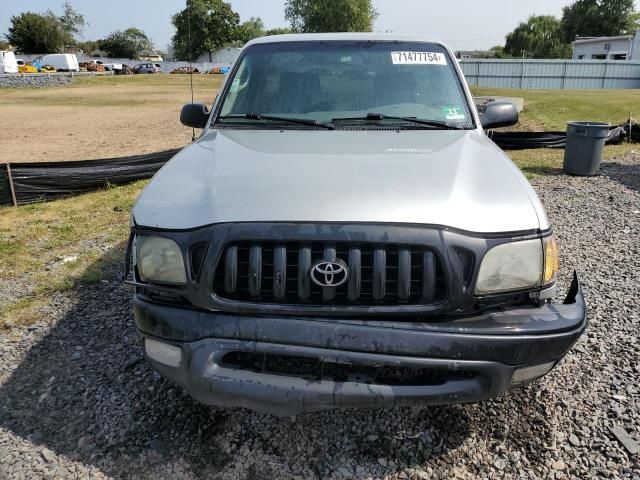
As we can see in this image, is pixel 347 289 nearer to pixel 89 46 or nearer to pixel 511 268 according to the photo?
pixel 511 268

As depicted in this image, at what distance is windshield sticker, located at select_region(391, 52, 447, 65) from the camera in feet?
11.5

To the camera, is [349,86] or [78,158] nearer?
[349,86]

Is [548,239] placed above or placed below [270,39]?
below

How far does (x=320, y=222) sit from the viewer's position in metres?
1.95

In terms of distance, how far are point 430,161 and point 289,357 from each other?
1159mm

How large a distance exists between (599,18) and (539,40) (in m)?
8.26

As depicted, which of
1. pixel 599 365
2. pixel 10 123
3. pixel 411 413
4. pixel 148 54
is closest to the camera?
pixel 411 413

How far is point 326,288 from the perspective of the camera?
196cm

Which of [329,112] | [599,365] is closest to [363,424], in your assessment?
[599,365]

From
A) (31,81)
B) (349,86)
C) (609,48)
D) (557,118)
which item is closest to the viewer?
(349,86)

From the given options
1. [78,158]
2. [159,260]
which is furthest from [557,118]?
[159,260]

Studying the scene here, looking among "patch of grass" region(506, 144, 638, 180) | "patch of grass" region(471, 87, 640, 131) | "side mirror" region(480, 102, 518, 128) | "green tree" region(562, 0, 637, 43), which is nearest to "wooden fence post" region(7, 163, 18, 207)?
"side mirror" region(480, 102, 518, 128)

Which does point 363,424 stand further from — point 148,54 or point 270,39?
point 148,54

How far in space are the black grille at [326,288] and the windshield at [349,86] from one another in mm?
1375
